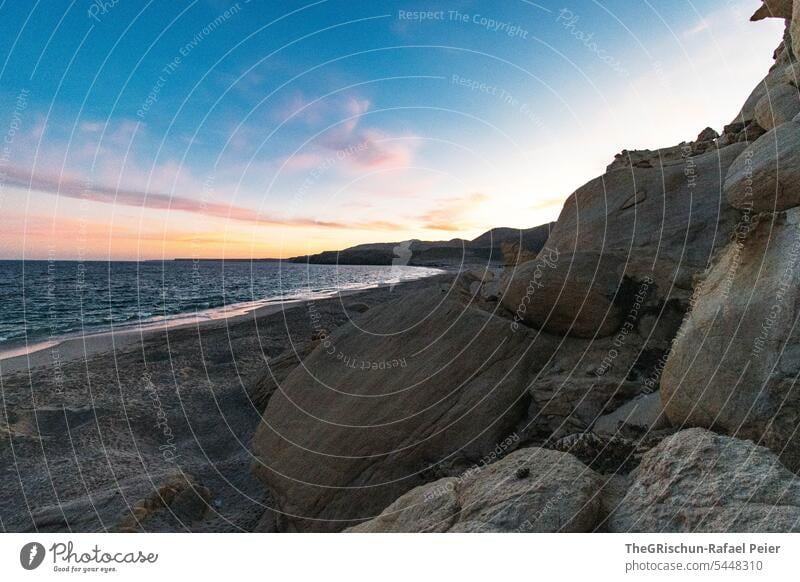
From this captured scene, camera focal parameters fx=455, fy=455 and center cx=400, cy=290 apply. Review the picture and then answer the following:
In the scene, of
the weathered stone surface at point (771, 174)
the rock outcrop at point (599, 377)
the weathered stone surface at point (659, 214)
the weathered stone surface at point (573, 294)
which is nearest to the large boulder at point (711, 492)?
the rock outcrop at point (599, 377)

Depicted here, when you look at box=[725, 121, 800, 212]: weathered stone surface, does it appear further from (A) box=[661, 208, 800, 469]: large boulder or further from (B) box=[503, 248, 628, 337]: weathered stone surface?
(B) box=[503, 248, 628, 337]: weathered stone surface

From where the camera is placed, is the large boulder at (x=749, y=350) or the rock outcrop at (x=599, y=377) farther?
the large boulder at (x=749, y=350)

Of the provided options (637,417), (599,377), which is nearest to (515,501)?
(637,417)

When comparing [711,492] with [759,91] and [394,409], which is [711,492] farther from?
[759,91]

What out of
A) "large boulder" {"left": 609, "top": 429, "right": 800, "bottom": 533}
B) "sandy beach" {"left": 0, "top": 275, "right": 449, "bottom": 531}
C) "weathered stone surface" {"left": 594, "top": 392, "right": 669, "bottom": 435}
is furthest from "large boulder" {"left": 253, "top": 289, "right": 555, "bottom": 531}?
"large boulder" {"left": 609, "top": 429, "right": 800, "bottom": 533}

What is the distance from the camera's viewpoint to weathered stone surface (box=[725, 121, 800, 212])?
4.59 metres

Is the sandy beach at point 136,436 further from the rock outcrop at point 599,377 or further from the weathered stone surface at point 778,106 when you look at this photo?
the weathered stone surface at point 778,106

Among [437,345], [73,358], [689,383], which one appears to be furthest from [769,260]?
[73,358]

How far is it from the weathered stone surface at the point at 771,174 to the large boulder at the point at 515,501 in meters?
3.52

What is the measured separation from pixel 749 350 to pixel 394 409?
4452 millimetres

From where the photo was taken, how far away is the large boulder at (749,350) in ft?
13.2
